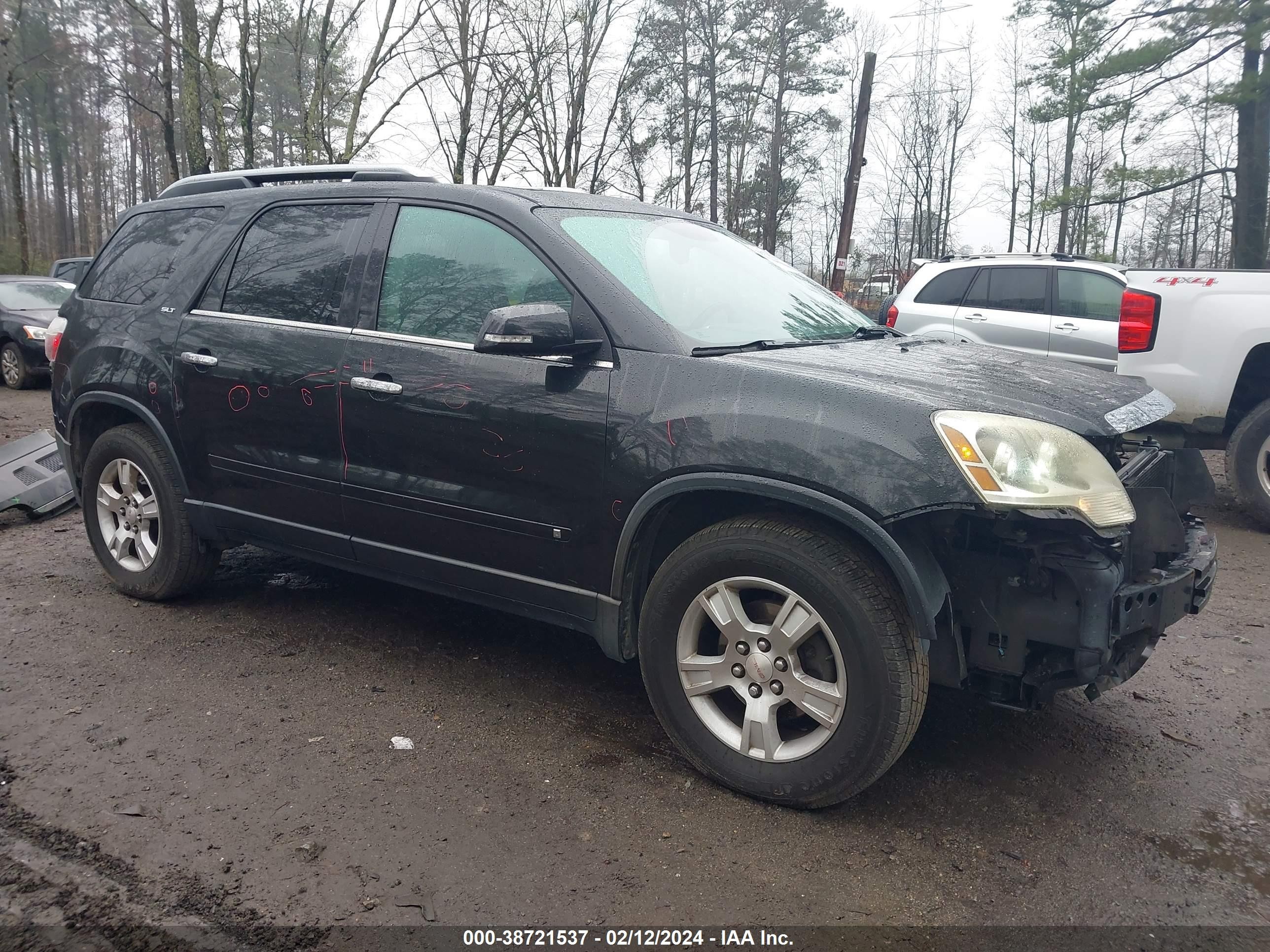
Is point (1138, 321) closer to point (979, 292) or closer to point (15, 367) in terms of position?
point (979, 292)

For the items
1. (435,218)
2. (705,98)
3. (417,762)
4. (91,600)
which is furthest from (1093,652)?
(705,98)

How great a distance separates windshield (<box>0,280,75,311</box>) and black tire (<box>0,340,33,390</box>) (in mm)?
621

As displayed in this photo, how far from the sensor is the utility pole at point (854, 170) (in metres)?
17.9

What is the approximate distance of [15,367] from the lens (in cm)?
1395

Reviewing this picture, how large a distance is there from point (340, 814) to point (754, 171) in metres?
32.5

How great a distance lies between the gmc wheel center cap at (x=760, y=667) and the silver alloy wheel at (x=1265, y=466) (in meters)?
5.18

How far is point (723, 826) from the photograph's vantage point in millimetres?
2785

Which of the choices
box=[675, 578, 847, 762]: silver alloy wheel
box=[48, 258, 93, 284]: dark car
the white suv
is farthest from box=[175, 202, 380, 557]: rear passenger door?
box=[48, 258, 93, 284]: dark car

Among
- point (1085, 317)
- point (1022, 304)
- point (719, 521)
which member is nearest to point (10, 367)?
point (1022, 304)

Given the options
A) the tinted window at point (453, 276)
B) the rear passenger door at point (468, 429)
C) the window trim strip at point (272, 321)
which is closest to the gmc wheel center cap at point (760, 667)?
the rear passenger door at point (468, 429)

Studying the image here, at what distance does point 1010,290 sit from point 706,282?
6.90m

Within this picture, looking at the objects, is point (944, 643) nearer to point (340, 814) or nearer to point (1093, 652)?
point (1093, 652)

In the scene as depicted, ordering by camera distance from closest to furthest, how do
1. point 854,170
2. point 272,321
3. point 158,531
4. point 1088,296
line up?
1. point 272,321
2. point 158,531
3. point 1088,296
4. point 854,170

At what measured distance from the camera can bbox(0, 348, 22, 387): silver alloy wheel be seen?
13.9 m
